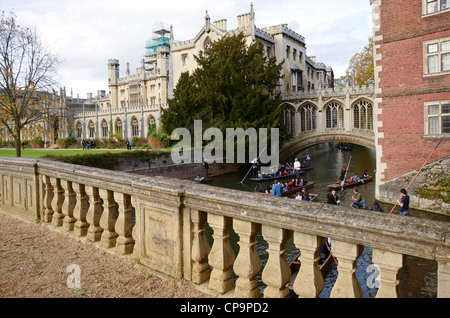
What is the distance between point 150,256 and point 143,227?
1.03 ft

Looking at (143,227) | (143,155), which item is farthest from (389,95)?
(143,155)

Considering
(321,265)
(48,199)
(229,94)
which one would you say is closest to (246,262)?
(48,199)

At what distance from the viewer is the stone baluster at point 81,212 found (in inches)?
179

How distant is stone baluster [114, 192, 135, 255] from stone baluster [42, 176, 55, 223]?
1.90 metres

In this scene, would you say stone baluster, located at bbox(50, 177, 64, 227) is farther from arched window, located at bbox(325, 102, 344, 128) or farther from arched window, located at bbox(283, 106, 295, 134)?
arched window, located at bbox(283, 106, 295, 134)

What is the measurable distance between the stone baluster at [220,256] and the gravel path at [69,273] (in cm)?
16

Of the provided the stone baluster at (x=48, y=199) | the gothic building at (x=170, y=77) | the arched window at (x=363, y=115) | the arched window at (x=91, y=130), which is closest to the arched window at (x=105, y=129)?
the gothic building at (x=170, y=77)

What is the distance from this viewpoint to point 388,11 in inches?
578

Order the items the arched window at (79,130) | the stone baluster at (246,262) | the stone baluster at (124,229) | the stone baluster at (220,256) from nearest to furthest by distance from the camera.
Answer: the stone baluster at (246,262) < the stone baluster at (220,256) < the stone baluster at (124,229) < the arched window at (79,130)

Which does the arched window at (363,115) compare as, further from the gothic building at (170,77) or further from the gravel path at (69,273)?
the gravel path at (69,273)

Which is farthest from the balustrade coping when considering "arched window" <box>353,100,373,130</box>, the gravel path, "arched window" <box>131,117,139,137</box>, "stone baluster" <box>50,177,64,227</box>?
"arched window" <box>131,117,139,137</box>

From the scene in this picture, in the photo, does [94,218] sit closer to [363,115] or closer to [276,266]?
[276,266]

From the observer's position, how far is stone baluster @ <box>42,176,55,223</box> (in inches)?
205
